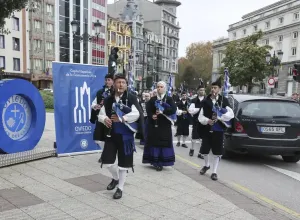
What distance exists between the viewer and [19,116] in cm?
702

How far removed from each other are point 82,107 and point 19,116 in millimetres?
1373

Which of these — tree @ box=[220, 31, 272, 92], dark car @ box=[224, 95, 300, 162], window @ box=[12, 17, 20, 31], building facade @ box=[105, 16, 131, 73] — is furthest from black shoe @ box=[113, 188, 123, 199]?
building facade @ box=[105, 16, 131, 73]

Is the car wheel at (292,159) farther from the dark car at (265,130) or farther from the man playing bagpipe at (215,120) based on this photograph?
the man playing bagpipe at (215,120)

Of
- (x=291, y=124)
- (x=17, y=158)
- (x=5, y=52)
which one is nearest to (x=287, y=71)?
(x=5, y=52)

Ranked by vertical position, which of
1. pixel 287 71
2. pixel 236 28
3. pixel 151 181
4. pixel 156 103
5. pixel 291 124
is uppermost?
pixel 236 28

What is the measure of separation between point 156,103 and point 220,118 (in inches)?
50.9

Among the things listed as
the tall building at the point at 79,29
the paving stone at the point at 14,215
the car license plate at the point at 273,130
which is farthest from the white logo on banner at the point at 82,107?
the tall building at the point at 79,29

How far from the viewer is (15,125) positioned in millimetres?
6910

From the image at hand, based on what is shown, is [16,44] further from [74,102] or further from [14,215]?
[14,215]

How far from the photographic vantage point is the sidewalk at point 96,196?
13.8 ft

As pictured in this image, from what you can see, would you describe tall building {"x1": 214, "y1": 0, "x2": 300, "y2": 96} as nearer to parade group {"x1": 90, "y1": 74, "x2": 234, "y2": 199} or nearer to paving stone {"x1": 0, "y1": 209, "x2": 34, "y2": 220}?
parade group {"x1": 90, "y1": 74, "x2": 234, "y2": 199}

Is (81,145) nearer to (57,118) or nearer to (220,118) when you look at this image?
(57,118)

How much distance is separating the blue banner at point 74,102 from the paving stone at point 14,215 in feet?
10.6

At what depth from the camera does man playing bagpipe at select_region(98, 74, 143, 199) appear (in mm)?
4844
